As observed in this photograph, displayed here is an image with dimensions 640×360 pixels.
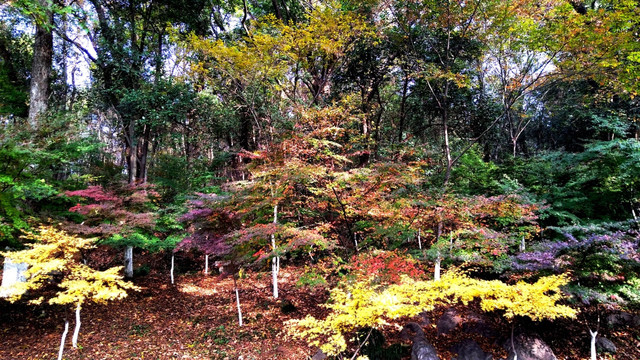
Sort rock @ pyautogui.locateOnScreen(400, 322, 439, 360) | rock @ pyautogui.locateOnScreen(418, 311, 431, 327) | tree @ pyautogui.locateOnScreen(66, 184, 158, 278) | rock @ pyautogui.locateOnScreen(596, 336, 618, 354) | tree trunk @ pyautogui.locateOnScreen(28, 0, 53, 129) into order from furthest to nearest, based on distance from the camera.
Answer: tree trunk @ pyautogui.locateOnScreen(28, 0, 53, 129)
tree @ pyautogui.locateOnScreen(66, 184, 158, 278)
rock @ pyautogui.locateOnScreen(418, 311, 431, 327)
rock @ pyautogui.locateOnScreen(596, 336, 618, 354)
rock @ pyautogui.locateOnScreen(400, 322, 439, 360)

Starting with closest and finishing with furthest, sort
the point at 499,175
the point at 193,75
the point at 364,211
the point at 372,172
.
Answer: the point at 364,211
the point at 372,172
the point at 499,175
the point at 193,75

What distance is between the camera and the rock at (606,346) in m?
4.82

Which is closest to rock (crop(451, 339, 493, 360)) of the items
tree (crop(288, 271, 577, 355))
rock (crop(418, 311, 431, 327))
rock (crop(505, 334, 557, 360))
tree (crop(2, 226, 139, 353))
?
rock (crop(505, 334, 557, 360))

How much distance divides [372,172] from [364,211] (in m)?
1.00

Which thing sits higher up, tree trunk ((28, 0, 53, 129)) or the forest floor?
tree trunk ((28, 0, 53, 129))

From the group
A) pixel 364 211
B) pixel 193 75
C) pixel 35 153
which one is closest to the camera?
pixel 35 153

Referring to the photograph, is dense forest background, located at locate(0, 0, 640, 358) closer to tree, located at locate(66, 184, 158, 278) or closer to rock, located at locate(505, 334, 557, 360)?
tree, located at locate(66, 184, 158, 278)

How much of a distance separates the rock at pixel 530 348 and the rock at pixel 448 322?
3.09 feet

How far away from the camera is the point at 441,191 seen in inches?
244

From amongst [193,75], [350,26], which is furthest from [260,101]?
[350,26]

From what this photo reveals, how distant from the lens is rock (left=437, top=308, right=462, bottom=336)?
18.3ft

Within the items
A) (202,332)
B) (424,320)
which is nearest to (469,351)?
(424,320)

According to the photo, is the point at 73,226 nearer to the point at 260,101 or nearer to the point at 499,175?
the point at 260,101

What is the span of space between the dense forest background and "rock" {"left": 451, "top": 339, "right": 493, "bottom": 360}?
0.94m
